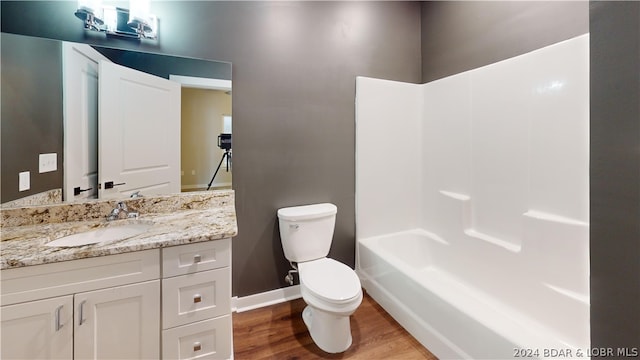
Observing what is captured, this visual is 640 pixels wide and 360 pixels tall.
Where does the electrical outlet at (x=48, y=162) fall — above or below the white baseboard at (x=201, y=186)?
above

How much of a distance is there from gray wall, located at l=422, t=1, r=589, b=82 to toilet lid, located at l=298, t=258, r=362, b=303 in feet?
6.15

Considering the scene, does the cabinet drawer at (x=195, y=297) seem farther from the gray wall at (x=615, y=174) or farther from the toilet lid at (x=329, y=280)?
the gray wall at (x=615, y=174)

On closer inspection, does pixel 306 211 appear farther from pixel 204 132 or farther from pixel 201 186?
pixel 204 132

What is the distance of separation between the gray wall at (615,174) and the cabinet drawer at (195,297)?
1.37 metres

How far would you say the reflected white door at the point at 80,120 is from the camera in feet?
5.04

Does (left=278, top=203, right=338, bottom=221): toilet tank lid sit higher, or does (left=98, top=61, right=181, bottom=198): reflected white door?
(left=98, top=61, right=181, bottom=198): reflected white door

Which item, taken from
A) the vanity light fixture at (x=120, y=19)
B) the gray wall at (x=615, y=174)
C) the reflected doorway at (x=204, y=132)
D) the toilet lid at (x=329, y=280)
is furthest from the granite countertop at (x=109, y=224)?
the gray wall at (x=615, y=174)

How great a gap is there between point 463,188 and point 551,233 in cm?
67

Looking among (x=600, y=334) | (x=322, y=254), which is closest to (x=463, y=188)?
(x=322, y=254)

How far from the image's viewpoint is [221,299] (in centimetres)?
140

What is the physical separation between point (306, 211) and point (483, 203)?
4.40 ft

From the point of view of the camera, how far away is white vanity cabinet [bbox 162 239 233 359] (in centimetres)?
130

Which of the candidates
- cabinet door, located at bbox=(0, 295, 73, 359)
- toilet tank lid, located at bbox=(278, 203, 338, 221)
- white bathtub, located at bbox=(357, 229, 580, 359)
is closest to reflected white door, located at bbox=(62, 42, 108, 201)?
cabinet door, located at bbox=(0, 295, 73, 359)

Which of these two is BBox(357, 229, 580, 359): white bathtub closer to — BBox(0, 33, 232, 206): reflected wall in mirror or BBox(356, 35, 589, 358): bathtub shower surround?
BBox(356, 35, 589, 358): bathtub shower surround
